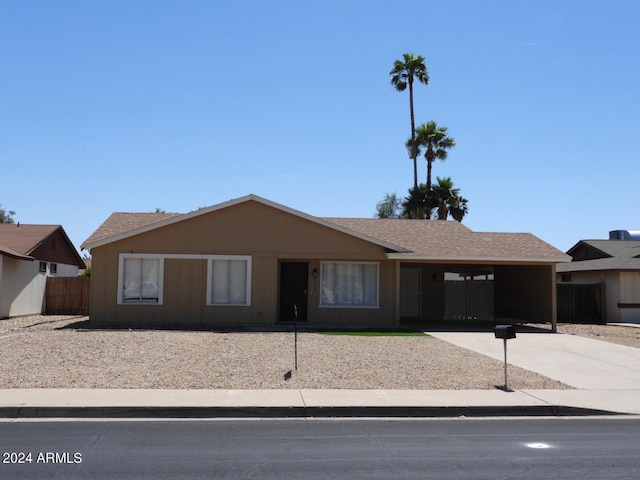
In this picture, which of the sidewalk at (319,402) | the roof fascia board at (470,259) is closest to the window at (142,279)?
the roof fascia board at (470,259)

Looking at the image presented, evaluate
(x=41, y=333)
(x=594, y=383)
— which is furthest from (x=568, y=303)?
(x=41, y=333)

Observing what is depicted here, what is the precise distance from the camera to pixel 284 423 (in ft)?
29.8

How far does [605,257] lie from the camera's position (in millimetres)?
33062

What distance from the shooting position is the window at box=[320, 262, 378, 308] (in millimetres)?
22359

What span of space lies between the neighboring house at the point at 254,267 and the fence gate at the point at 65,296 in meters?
6.58

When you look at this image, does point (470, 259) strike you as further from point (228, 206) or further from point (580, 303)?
point (580, 303)

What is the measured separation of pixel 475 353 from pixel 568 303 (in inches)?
573

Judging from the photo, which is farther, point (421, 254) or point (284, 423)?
point (421, 254)

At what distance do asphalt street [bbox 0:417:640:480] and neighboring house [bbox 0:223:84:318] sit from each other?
17.8m

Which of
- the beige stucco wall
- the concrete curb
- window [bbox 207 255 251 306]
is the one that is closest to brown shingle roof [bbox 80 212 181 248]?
the beige stucco wall

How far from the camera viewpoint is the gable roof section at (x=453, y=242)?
22102mm

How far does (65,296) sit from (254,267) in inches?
465

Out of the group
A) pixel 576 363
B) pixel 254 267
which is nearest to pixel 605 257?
pixel 254 267

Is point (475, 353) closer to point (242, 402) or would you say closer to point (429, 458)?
point (242, 402)
